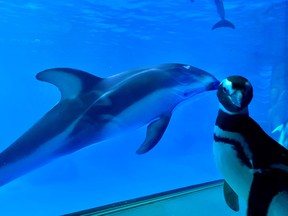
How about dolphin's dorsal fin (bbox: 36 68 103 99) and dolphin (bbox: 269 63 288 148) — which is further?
dolphin (bbox: 269 63 288 148)

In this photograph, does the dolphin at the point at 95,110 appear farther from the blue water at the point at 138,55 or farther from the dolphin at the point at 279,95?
the dolphin at the point at 279,95

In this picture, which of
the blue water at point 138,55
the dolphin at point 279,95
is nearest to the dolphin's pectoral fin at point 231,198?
the blue water at point 138,55

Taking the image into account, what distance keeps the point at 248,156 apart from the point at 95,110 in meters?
1.52

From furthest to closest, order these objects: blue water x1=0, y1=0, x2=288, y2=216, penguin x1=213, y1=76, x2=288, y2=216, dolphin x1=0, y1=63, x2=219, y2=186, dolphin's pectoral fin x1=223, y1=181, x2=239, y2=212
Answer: blue water x1=0, y1=0, x2=288, y2=216 < dolphin x1=0, y1=63, x2=219, y2=186 < dolphin's pectoral fin x1=223, y1=181, x2=239, y2=212 < penguin x1=213, y1=76, x2=288, y2=216

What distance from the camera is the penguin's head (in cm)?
131

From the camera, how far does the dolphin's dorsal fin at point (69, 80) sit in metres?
2.62

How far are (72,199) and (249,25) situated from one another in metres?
12.6

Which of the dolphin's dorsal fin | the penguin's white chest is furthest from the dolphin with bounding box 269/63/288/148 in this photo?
the penguin's white chest

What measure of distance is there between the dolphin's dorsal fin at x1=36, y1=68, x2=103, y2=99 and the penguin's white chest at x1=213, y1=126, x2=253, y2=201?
1440 mm

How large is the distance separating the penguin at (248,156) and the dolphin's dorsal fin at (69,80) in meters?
1.45

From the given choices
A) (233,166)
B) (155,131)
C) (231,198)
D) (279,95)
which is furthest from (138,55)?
(233,166)

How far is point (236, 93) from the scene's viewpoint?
131 centimetres

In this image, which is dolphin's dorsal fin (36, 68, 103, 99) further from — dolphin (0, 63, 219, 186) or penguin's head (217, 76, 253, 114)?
penguin's head (217, 76, 253, 114)

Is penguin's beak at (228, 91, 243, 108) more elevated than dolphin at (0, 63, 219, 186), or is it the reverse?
dolphin at (0, 63, 219, 186)
